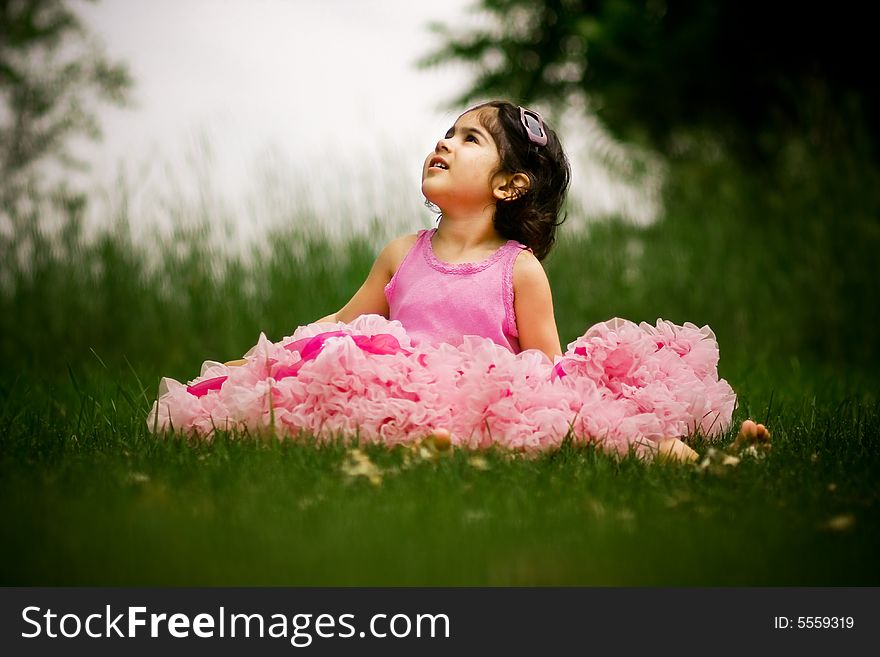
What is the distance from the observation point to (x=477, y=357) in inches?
105

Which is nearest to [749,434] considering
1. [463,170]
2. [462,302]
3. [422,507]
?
[462,302]

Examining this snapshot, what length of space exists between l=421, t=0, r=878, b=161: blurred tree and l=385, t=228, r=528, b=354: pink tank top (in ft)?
16.1

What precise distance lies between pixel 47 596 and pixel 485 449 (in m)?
1.19

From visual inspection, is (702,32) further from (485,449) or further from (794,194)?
(485,449)

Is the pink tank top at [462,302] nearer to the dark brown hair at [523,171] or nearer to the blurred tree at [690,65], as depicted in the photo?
the dark brown hair at [523,171]

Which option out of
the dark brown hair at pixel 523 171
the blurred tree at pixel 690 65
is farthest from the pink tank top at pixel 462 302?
the blurred tree at pixel 690 65

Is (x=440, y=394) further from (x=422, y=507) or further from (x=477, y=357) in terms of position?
(x=422, y=507)

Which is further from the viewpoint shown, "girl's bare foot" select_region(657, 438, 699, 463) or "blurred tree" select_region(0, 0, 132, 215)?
"blurred tree" select_region(0, 0, 132, 215)

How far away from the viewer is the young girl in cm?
264

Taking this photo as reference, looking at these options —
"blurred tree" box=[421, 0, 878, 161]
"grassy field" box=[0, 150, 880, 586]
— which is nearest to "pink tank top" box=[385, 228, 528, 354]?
"grassy field" box=[0, 150, 880, 586]

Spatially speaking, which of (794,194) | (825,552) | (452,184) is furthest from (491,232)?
(794,194)

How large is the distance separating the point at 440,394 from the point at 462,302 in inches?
15.3

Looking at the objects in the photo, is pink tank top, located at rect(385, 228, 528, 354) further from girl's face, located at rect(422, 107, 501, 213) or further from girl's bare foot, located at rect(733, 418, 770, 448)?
girl's bare foot, located at rect(733, 418, 770, 448)

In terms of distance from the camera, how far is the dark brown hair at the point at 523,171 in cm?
317
